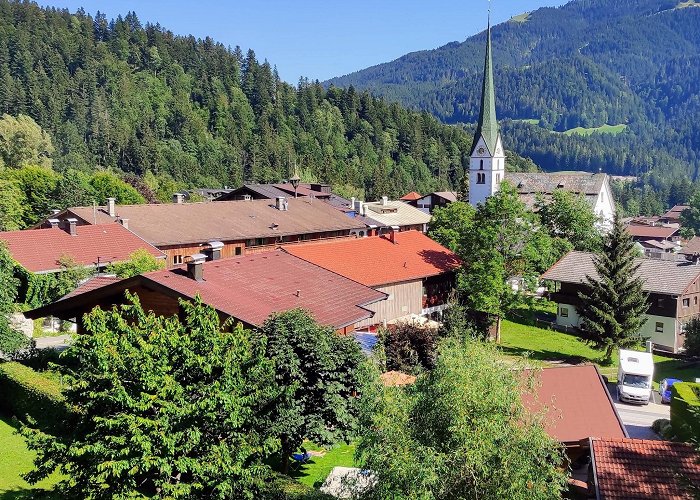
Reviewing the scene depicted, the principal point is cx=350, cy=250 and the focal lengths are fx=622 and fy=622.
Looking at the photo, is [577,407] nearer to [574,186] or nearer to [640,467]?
[640,467]

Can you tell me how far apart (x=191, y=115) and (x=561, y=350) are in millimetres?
115876

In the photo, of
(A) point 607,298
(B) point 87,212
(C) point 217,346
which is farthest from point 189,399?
(B) point 87,212

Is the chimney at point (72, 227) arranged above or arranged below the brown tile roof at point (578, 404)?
above

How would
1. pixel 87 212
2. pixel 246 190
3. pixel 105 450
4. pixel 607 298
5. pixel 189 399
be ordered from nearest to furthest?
pixel 105 450 < pixel 189 399 < pixel 607 298 < pixel 87 212 < pixel 246 190

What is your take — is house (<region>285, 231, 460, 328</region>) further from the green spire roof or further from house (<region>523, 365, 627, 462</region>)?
the green spire roof

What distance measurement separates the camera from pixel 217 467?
36.2ft

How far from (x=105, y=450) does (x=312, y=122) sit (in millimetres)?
148607

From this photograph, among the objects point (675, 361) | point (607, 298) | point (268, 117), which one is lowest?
point (675, 361)

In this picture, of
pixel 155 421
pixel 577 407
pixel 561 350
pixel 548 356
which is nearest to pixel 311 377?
pixel 155 421

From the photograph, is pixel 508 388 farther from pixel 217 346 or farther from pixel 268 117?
pixel 268 117

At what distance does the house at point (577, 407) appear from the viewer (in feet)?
64.2

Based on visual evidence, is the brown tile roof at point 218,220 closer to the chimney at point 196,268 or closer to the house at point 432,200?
the chimney at point 196,268

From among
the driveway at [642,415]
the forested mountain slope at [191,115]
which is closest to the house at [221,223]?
the driveway at [642,415]

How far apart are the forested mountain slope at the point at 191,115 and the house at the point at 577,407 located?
Result: 278 ft
